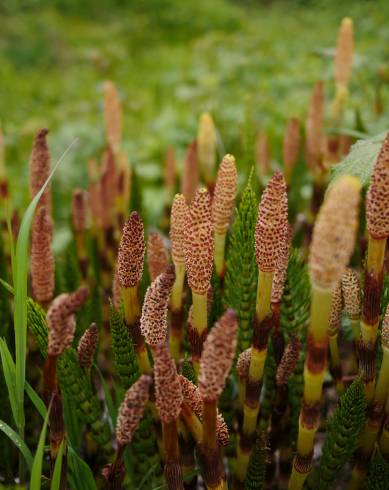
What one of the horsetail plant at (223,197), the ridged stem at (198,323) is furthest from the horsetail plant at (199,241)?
the horsetail plant at (223,197)

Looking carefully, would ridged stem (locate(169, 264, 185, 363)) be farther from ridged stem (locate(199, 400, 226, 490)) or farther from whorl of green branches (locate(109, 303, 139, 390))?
Answer: ridged stem (locate(199, 400, 226, 490))

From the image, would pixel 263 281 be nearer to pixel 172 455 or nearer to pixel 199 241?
pixel 199 241

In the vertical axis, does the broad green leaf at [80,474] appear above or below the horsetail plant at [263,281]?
below

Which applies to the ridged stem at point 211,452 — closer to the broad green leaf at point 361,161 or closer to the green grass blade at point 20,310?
the green grass blade at point 20,310

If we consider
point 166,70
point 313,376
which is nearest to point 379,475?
point 313,376

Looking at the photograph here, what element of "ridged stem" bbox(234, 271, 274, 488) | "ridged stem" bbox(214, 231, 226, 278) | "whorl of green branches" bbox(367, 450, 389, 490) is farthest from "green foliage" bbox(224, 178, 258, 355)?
"whorl of green branches" bbox(367, 450, 389, 490)

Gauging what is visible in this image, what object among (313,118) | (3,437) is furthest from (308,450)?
(313,118)
